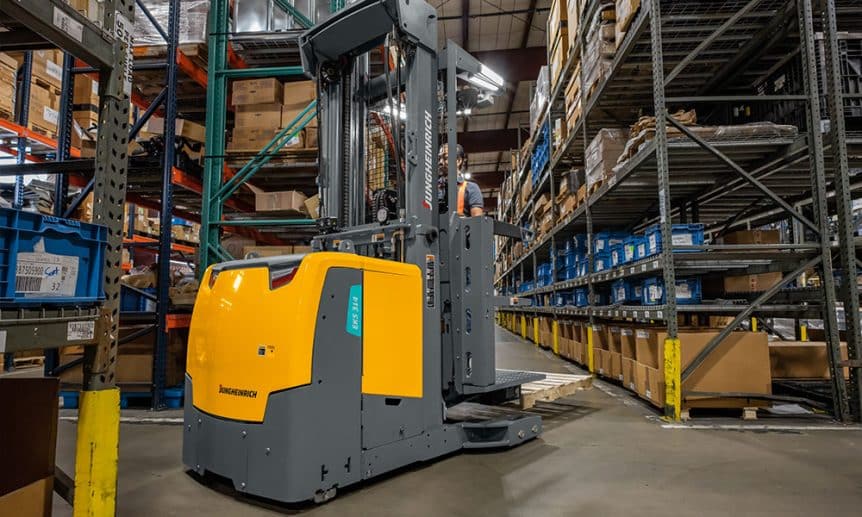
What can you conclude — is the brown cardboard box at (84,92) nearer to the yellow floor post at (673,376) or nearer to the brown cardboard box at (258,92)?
the brown cardboard box at (258,92)

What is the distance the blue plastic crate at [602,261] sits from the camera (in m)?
6.71

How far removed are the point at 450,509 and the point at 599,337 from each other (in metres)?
5.30

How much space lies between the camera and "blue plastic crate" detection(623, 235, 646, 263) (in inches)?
207

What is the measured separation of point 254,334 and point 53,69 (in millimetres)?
8278

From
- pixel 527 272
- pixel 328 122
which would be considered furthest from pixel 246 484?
pixel 527 272

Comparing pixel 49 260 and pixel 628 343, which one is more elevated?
pixel 49 260

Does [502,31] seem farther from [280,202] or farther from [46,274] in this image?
[46,274]

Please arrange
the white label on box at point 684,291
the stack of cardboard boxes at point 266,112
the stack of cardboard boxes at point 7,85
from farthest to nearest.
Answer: the stack of cardboard boxes at point 7,85 → the stack of cardboard boxes at point 266,112 → the white label on box at point 684,291

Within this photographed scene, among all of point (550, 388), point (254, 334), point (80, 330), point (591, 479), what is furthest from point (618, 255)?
point (80, 330)

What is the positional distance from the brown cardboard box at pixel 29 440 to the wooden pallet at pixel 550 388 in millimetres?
3199

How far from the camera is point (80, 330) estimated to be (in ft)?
5.41

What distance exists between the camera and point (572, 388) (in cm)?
465

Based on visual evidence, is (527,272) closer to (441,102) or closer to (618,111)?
(618,111)

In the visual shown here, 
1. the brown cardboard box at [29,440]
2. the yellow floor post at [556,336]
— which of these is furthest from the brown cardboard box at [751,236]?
the brown cardboard box at [29,440]
